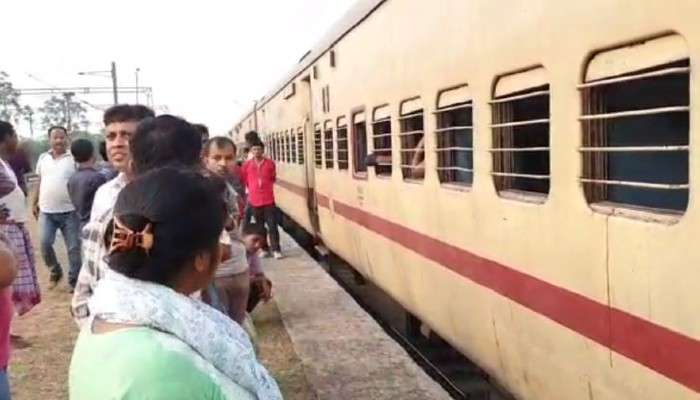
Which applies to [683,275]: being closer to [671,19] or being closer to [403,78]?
[671,19]

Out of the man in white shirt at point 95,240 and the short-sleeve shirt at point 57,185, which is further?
the short-sleeve shirt at point 57,185

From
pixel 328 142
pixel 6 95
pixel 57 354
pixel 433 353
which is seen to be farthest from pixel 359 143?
pixel 6 95

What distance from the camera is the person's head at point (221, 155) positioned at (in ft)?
16.5

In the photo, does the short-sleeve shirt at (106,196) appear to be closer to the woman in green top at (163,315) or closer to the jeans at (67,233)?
the woman in green top at (163,315)

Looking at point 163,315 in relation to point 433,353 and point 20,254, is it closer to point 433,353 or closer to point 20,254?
point 20,254

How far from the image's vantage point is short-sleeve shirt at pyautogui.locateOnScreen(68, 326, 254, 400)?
159 cm

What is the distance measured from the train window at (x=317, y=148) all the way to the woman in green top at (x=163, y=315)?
361 inches

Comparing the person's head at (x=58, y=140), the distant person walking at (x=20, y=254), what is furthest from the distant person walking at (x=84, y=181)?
the person's head at (x=58, y=140)

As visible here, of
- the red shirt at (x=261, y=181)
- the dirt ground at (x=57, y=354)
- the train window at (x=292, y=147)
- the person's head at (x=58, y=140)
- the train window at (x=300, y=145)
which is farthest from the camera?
the train window at (x=292, y=147)

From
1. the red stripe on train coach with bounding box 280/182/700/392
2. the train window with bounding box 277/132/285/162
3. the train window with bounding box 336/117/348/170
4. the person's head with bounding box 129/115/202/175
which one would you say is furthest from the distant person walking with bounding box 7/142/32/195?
the person's head with bounding box 129/115/202/175

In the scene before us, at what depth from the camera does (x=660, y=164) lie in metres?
3.86

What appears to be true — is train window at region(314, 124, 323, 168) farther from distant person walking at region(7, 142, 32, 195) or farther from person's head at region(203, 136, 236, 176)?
person's head at region(203, 136, 236, 176)

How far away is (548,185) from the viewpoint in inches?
159

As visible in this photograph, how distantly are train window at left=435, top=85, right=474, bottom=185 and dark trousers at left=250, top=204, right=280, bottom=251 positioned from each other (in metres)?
6.65
